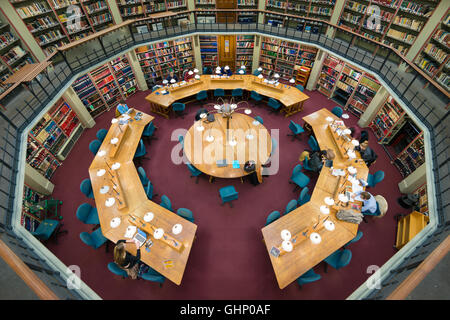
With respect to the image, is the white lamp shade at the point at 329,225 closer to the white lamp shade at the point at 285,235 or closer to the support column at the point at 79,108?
the white lamp shade at the point at 285,235

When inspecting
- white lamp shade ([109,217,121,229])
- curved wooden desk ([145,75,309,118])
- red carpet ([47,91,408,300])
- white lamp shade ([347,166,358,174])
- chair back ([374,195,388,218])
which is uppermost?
curved wooden desk ([145,75,309,118])

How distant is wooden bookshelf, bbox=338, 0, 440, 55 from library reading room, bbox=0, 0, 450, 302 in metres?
0.06

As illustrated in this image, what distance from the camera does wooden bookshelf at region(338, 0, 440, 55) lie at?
303 inches

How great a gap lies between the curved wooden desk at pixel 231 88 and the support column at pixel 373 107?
8.70 ft

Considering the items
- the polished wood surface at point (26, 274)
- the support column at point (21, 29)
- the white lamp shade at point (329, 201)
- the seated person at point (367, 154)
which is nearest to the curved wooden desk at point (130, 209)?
the polished wood surface at point (26, 274)

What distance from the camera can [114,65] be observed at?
9.69 metres

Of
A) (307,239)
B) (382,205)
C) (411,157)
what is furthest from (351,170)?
(411,157)

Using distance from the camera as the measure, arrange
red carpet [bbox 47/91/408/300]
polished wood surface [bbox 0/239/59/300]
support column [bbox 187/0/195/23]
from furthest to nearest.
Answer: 1. support column [bbox 187/0/195/23]
2. red carpet [bbox 47/91/408/300]
3. polished wood surface [bbox 0/239/59/300]

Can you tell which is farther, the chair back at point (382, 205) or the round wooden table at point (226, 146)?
the round wooden table at point (226, 146)

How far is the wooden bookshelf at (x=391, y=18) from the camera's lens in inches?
303

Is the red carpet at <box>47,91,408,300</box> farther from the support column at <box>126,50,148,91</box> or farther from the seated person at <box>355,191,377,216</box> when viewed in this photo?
the support column at <box>126,50,148,91</box>

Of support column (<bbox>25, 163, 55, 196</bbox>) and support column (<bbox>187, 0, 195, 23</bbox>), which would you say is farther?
support column (<bbox>187, 0, 195, 23</bbox>)

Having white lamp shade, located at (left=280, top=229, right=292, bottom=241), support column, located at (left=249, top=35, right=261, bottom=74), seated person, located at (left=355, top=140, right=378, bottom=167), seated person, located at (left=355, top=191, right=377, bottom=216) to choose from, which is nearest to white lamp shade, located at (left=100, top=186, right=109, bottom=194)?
white lamp shade, located at (left=280, top=229, right=292, bottom=241)
